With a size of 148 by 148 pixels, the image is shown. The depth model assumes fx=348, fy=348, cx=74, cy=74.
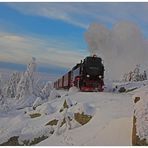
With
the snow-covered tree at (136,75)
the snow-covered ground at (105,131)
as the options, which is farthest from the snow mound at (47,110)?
the snow-covered tree at (136,75)

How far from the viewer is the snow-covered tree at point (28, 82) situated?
162 feet

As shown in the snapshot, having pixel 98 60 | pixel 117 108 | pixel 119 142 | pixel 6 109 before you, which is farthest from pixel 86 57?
pixel 119 142

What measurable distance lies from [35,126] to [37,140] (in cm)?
404

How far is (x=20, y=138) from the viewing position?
54.7 feet

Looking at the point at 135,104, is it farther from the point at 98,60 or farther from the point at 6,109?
the point at 6,109

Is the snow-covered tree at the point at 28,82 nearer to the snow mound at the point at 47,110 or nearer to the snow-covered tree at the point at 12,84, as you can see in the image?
the snow-covered tree at the point at 12,84

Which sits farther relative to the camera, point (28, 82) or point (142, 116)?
point (28, 82)

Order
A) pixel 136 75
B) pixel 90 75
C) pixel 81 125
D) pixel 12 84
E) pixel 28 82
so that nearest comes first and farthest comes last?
pixel 81 125, pixel 90 75, pixel 28 82, pixel 12 84, pixel 136 75

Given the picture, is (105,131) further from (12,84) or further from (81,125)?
(12,84)

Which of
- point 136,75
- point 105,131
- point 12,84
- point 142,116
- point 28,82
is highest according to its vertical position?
point 136,75

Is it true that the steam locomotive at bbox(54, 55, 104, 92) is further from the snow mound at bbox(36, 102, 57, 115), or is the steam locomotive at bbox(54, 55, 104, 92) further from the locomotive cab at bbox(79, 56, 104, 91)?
the snow mound at bbox(36, 102, 57, 115)

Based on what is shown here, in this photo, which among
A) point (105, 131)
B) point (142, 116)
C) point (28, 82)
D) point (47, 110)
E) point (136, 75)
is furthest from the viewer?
point (136, 75)

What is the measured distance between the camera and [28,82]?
164ft

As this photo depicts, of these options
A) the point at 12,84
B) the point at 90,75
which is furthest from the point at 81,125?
the point at 12,84
